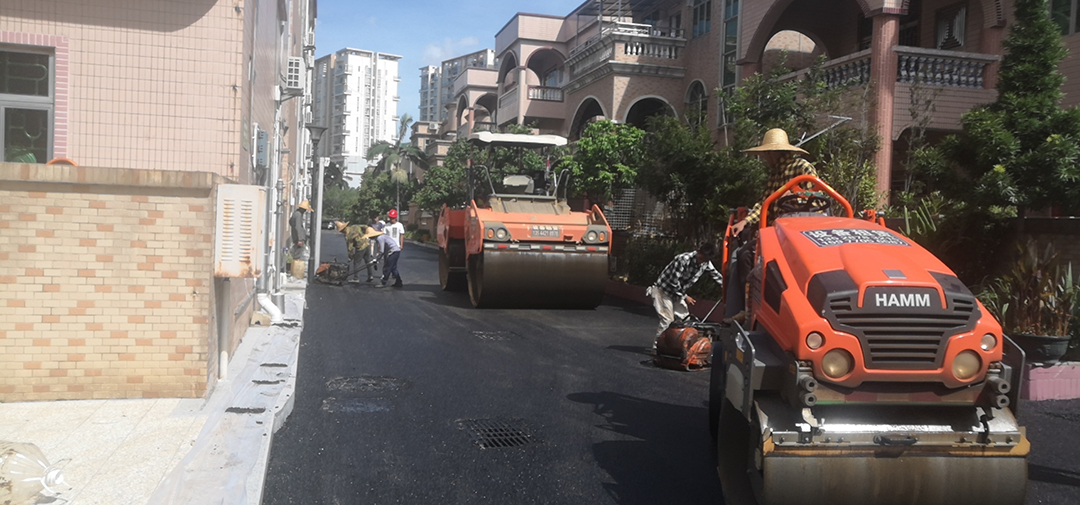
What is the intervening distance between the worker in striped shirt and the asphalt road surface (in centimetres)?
53

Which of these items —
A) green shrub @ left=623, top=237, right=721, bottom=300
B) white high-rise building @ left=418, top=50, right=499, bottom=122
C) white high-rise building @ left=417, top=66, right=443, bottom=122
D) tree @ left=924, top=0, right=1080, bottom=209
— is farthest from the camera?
white high-rise building @ left=417, top=66, right=443, bottom=122

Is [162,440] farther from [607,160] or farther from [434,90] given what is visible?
[434,90]

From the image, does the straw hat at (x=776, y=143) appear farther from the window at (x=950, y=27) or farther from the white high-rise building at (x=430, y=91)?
the white high-rise building at (x=430, y=91)

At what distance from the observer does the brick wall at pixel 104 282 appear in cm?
570

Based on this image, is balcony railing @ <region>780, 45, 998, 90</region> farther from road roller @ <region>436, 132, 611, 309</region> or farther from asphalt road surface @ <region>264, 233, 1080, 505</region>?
asphalt road surface @ <region>264, 233, 1080, 505</region>

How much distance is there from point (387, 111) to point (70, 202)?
15922 centimetres

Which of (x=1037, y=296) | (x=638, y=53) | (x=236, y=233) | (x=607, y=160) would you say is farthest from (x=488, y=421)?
(x=638, y=53)

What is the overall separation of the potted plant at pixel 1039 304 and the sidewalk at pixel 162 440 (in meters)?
6.28

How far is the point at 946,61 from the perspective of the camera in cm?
1520

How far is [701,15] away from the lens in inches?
955

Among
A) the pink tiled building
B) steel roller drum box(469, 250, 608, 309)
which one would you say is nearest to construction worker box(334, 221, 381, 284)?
steel roller drum box(469, 250, 608, 309)

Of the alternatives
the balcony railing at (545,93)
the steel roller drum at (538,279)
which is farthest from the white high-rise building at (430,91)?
the steel roller drum at (538,279)

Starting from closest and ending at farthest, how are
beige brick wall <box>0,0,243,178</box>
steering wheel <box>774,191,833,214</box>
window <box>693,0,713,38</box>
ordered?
steering wheel <box>774,191,833,214</box>
beige brick wall <box>0,0,243,178</box>
window <box>693,0,713,38</box>

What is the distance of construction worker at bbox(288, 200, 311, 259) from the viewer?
1656 cm
